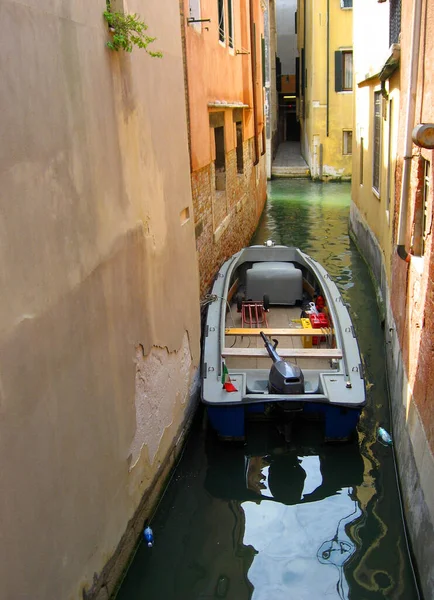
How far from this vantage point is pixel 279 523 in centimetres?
545

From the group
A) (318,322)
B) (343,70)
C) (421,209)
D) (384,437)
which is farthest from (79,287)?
(343,70)

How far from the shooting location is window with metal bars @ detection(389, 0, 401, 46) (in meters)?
8.53

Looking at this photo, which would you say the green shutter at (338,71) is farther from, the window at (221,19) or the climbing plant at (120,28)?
the climbing plant at (120,28)

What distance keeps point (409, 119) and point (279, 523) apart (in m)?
3.80

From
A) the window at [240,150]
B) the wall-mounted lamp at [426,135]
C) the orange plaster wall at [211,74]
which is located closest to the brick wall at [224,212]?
the window at [240,150]

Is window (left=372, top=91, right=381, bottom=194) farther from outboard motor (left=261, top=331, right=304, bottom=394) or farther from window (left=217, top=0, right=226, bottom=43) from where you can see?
outboard motor (left=261, top=331, right=304, bottom=394)

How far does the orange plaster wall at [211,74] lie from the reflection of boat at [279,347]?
6.67 feet

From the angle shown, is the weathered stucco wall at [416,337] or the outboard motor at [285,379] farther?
Answer: the outboard motor at [285,379]

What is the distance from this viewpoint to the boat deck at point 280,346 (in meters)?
6.98

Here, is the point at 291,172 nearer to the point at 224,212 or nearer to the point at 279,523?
the point at 224,212

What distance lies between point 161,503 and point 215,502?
0.50 meters

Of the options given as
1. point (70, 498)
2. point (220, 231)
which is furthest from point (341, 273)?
point (70, 498)

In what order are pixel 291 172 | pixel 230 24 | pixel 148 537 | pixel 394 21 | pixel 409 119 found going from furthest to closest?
pixel 291 172 → pixel 230 24 → pixel 394 21 → pixel 409 119 → pixel 148 537

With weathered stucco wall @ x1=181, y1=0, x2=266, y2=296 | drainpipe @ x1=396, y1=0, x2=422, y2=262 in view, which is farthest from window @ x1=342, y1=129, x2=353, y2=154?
drainpipe @ x1=396, y1=0, x2=422, y2=262
